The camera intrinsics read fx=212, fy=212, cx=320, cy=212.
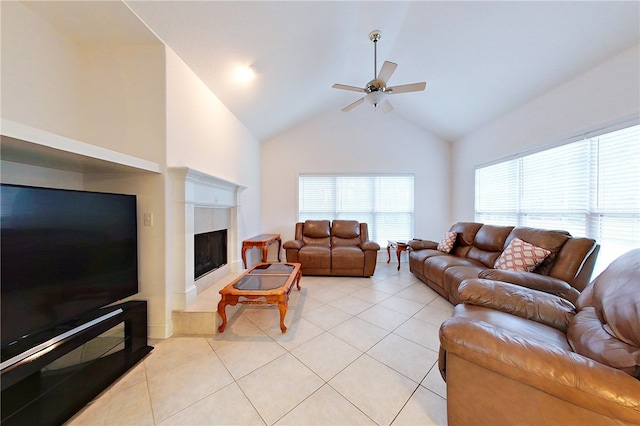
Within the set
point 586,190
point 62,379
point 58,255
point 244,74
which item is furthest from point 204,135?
point 586,190

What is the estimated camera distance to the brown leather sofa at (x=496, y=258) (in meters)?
1.85

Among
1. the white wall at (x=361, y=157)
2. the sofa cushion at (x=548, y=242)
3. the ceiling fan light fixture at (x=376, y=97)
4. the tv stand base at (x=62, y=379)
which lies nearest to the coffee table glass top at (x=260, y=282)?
the tv stand base at (x=62, y=379)

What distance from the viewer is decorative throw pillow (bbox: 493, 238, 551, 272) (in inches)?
84.0

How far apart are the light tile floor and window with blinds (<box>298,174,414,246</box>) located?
2.50m

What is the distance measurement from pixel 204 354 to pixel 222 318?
0.32 meters

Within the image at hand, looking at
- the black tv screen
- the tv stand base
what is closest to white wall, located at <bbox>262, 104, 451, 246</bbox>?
the black tv screen

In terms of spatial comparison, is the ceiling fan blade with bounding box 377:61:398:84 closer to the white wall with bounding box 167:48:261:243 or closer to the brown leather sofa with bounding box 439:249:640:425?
the white wall with bounding box 167:48:261:243

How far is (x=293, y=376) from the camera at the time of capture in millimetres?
1492

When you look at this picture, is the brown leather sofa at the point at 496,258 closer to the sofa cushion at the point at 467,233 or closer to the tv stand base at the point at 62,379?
the sofa cushion at the point at 467,233

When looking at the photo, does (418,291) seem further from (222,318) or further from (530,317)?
(222,318)

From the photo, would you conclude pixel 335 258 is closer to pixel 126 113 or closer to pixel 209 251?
pixel 209 251

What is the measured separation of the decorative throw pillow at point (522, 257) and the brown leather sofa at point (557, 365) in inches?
37.3

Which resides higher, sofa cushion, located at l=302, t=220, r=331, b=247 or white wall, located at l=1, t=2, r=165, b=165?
white wall, located at l=1, t=2, r=165, b=165

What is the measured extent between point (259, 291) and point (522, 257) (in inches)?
106
